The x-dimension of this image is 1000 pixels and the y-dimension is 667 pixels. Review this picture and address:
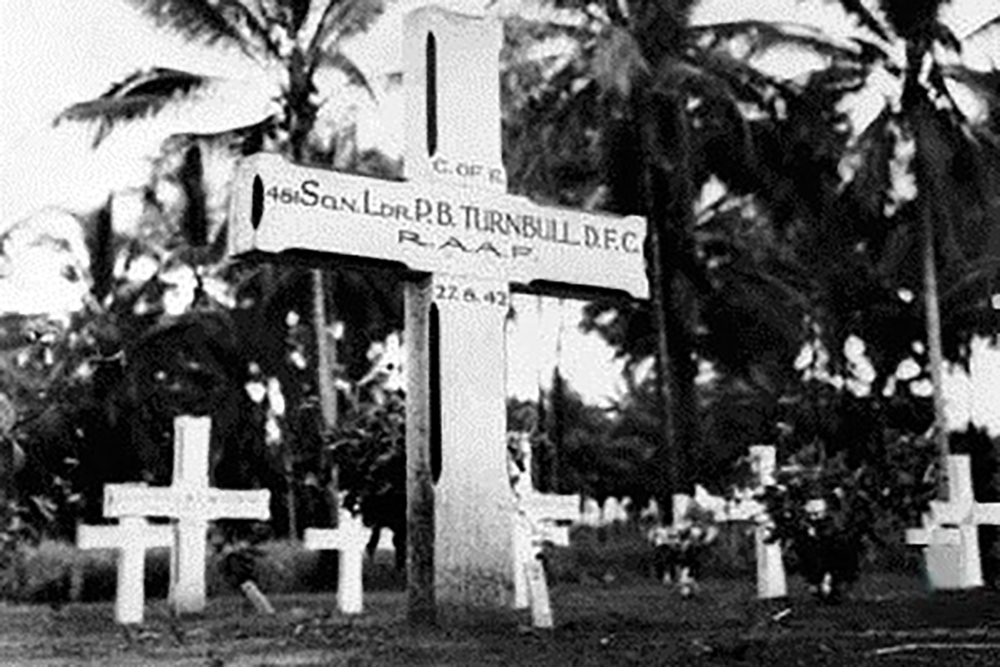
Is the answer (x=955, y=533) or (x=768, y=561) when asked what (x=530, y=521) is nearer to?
(x=768, y=561)

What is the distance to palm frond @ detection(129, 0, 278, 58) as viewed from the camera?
16719 mm

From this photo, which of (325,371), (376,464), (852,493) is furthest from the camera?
(325,371)

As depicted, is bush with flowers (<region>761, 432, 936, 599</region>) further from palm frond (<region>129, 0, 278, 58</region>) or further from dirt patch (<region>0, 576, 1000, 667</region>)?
palm frond (<region>129, 0, 278, 58</region>)

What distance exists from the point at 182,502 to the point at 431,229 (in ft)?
11.6

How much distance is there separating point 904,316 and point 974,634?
21910mm

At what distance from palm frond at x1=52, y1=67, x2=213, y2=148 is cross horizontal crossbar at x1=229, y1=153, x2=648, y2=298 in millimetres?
10675

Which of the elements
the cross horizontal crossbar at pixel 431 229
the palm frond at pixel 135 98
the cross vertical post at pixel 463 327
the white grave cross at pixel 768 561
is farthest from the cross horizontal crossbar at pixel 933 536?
the palm frond at pixel 135 98

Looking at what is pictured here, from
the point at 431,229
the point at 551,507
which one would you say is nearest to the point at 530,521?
the point at 551,507

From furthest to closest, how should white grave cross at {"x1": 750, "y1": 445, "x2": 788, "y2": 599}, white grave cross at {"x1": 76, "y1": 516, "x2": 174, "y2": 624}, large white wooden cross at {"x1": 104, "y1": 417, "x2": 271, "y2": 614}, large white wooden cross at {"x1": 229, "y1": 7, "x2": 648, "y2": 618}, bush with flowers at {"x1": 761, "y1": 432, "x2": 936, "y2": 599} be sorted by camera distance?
white grave cross at {"x1": 750, "y1": 445, "x2": 788, "y2": 599} < large white wooden cross at {"x1": 104, "y1": 417, "x2": 271, "y2": 614} < bush with flowers at {"x1": 761, "y1": 432, "x2": 936, "y2": 599} < white grave cross at {"x1": 76, "y1": 516, "x2": 174, "y2": 624} < large white wooden cross at {"x1": 229, "y1": 7, "x2": 648, "y2": 618}

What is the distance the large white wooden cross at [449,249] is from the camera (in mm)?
6727

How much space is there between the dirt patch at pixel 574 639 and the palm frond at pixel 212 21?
9.64 meters

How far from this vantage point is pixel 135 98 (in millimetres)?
17250

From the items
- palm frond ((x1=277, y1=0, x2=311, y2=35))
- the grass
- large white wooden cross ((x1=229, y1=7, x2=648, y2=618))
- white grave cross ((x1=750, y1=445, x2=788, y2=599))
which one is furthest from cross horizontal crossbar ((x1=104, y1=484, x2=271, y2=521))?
palm frond ((x1=277, y1=0, x2=311, y2=35))

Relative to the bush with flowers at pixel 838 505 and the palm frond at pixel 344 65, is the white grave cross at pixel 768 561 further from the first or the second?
the palm frond at pixel 344 65
